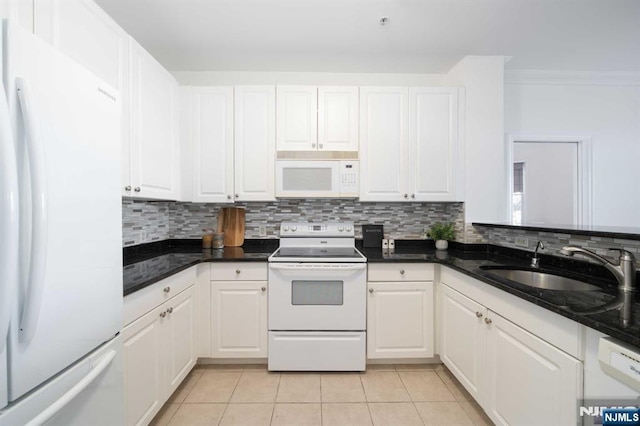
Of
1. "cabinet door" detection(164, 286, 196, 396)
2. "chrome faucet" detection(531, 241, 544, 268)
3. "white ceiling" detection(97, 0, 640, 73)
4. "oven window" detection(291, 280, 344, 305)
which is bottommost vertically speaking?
"cabinet door" detection(164, 286, 196, 396)

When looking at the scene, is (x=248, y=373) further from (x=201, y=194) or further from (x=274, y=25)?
(x=274, y=25)

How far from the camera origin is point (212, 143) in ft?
7.91

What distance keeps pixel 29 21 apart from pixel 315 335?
7.36 ft

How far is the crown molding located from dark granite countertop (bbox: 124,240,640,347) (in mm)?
1829

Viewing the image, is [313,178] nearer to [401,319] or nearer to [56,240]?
[401,319]

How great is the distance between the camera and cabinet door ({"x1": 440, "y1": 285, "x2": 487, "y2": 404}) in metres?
1.60

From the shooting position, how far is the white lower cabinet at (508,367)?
1.06 meters

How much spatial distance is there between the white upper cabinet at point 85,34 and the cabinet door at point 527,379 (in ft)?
7.94

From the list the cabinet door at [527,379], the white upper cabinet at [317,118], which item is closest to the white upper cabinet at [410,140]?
the white upper cabinet at [317,118]

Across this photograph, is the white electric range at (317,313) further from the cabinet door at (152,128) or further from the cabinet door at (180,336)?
the cabinet door at (152,128)

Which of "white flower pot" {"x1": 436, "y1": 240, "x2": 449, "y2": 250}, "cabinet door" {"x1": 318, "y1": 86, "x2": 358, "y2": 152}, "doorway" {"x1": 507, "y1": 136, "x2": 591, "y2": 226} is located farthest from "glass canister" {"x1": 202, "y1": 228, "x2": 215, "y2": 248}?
"doorway" {"x1": 507, "y1": 136, "x2": 591, "y2": 226}

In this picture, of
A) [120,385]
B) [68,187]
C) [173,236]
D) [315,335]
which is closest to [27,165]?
[68,187]

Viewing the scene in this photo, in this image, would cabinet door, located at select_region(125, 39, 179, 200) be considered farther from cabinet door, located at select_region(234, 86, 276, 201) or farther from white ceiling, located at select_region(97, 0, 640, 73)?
cabinet door, located at select_region(234, 86, 276, 201)

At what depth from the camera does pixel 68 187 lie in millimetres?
844
